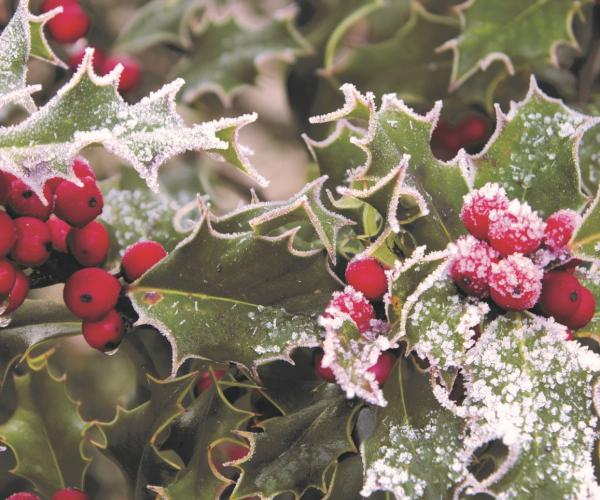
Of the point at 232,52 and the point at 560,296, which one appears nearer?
the point at 560,296

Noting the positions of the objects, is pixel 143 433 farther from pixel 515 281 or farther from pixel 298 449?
pixel 515 281

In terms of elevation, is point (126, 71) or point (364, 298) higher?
point (364, 298)

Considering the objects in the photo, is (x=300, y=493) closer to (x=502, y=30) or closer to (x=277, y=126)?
(x=502, y=30)

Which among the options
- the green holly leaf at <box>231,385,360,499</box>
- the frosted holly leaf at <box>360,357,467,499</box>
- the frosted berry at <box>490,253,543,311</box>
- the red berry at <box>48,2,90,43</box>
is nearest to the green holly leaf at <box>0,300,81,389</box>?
the green holly leaf at <box>231,385,360,499</box>

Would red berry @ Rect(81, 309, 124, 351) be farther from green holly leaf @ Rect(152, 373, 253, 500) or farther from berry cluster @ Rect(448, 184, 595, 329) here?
berry cluster @ Rect(448, 184, 595, 329)

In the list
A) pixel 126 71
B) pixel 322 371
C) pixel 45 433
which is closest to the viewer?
pixel 322 371

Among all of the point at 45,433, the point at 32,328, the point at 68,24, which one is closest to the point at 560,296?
the point at 32,328

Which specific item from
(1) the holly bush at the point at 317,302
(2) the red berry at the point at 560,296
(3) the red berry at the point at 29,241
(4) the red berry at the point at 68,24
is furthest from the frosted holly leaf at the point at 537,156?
(4) the red berry at the point at 68,24
